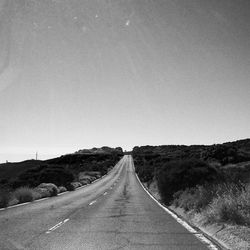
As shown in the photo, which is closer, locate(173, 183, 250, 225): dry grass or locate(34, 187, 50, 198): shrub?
locate(173, 183, 250, 225): dry grass

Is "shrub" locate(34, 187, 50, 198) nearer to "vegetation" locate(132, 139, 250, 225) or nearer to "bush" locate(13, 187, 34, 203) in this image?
"bush" locate(13, 187, 34, 203)

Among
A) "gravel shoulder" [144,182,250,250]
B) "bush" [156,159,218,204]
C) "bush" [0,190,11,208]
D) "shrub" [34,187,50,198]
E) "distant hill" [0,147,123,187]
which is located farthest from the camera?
"distant hill" [0,147,123,187]

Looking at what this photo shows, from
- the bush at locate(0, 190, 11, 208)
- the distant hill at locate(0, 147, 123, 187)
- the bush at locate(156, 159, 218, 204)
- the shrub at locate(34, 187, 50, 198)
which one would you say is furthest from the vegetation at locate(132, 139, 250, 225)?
the distant hill at locate(0, 147, 123, 187)

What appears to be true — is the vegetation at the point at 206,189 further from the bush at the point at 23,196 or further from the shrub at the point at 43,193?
the shrub at the point at 43,193

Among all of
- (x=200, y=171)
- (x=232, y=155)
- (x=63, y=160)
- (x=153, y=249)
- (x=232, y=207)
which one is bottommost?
(x=153, y=249)

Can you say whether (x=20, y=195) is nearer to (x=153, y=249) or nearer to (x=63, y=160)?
(x=153, y=249)

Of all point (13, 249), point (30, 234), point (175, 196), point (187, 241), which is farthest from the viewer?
point (175, 196)

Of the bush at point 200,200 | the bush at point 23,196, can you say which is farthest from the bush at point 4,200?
the bush at point 200,200

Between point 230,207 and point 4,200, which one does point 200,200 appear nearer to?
point 230,207

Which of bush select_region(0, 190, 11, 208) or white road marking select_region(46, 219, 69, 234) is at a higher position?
bush select_region(0, 190, 11, 208)

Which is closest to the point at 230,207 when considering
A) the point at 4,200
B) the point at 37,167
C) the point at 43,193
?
the point at 4,200

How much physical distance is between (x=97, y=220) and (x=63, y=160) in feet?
560

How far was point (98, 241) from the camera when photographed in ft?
33.4

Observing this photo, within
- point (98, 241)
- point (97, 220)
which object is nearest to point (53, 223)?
point (97, 220)
